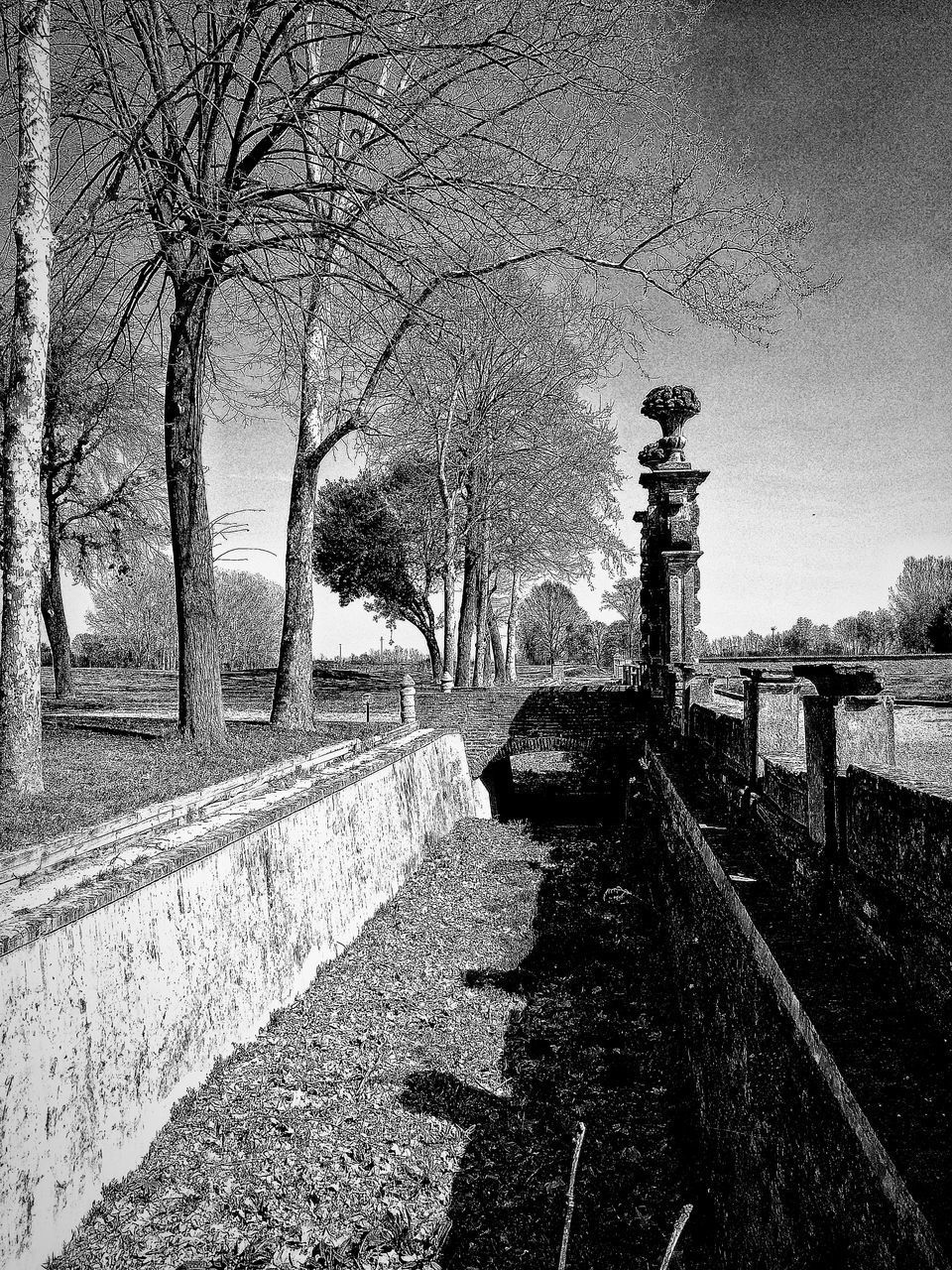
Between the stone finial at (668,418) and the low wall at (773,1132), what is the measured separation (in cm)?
756

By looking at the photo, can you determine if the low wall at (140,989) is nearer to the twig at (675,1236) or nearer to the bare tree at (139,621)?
the twig at (675,1236)

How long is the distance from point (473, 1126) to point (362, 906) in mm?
2627

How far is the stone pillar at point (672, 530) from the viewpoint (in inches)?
407

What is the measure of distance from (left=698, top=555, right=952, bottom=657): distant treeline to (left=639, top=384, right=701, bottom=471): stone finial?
18129 mm

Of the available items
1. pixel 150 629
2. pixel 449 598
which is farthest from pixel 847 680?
pixel 150 629

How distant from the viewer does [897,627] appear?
131 feet

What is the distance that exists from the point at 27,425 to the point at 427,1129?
225 inches

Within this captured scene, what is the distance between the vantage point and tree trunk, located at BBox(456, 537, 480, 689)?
18688mm

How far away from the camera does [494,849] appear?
390 inches

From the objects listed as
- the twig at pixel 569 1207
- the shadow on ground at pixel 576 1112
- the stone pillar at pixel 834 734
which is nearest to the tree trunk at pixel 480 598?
the shadow on ground at pixel 576 1112

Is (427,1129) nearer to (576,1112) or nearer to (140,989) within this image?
(576,1112)

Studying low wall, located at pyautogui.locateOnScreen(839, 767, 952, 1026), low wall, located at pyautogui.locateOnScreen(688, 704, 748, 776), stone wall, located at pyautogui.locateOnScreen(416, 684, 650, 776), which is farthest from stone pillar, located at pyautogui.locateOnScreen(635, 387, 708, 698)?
low wall, located at pyautogui.locateOnScreen(839, 767, 952, 1026)

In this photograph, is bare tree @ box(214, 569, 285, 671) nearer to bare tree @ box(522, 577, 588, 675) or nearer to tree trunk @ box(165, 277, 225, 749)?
bare tree @ box(522, 577, 588, 675)

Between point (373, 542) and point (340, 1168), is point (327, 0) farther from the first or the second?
point (373, 542)
